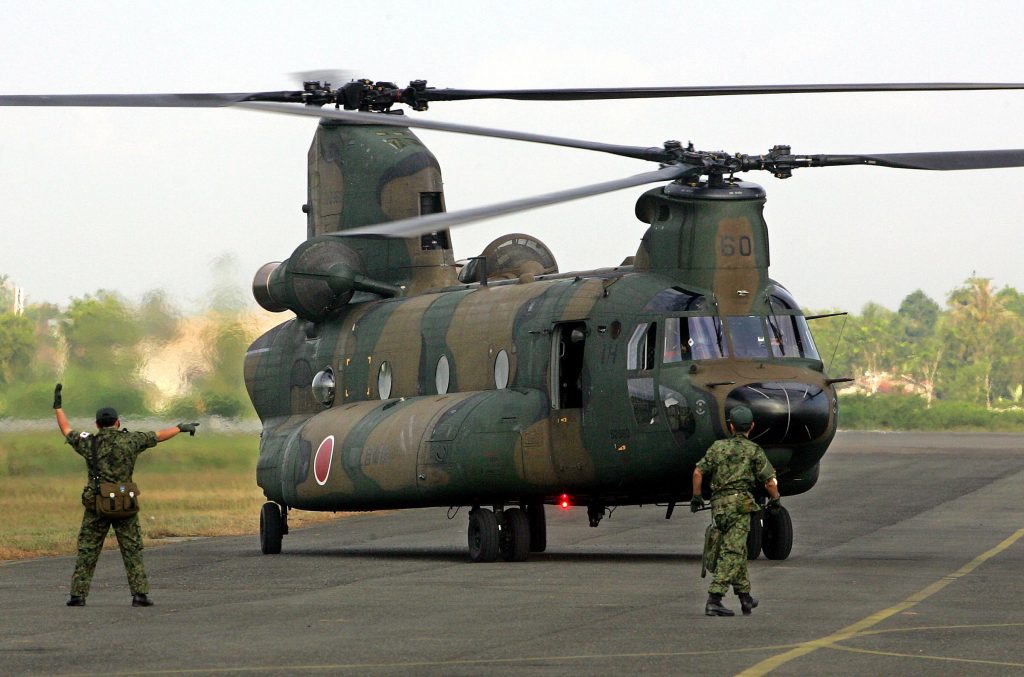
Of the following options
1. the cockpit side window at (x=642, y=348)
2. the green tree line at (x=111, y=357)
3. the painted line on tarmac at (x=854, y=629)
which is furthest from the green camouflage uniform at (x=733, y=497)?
the green tree line at (x=111, y=357)

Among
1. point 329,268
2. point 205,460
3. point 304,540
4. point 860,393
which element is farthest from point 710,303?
point 860,393

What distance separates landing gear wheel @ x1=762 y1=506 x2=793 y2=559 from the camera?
2091 cm

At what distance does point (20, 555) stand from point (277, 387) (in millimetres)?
4612

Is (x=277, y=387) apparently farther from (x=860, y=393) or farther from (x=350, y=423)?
(x=860, y=393)

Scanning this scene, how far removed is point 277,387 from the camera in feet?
87.5

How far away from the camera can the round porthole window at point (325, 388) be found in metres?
25.4

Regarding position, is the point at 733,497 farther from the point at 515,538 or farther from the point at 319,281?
the point at 319,281

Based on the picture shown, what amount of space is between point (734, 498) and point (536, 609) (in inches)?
77.5

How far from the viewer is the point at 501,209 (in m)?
16.2

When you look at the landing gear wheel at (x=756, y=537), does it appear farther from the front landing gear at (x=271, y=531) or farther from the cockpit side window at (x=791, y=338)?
the front landing gear at (x=271, y=531)

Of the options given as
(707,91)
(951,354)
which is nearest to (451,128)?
(707,91)

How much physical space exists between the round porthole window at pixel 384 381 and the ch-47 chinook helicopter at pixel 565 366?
0.03 meters

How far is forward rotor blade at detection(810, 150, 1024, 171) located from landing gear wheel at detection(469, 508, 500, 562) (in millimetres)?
5695

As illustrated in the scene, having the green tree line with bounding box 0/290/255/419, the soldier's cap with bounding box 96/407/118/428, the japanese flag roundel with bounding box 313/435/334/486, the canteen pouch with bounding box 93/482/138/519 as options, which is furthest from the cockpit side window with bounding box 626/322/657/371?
the green tree line with bounding box 0/290/255/419
